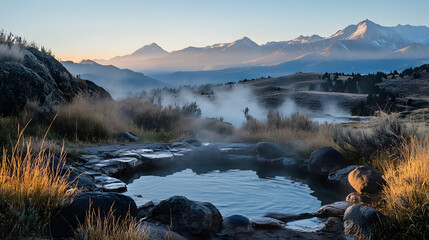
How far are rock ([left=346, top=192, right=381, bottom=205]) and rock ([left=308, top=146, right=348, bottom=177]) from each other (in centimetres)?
185

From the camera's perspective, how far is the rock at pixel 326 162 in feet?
27.0

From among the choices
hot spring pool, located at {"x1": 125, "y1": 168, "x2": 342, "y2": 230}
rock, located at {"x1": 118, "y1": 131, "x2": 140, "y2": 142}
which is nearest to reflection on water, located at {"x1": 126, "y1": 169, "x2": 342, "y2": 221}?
hot spring pool, located at {"x1": 125, "y1": 168, "x2": 342, "y2": 230}

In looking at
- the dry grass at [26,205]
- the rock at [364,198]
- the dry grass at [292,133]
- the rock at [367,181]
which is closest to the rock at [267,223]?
the rock at [364,198]

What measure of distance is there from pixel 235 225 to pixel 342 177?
351 cm

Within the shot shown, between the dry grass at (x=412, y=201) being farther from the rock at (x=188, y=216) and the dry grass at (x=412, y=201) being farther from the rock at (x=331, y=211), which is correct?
the rock at (x=188, y=216)

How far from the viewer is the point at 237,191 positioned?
7.15 meters

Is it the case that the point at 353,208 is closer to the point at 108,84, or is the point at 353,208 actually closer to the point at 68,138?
the point at 68,138

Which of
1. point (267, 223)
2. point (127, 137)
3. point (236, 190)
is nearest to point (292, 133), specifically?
point (236, 190)

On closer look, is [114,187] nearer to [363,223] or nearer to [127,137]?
[363,223]

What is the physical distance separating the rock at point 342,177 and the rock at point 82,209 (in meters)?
4.55

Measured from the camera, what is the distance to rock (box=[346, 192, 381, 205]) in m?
6.06

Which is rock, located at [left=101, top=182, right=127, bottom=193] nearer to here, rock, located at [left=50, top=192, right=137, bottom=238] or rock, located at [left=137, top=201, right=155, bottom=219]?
rock, located at [left=137, top=201, right=155, bottom=219]

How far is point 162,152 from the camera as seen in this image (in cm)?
1001

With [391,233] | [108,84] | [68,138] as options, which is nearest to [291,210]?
[391,233]
